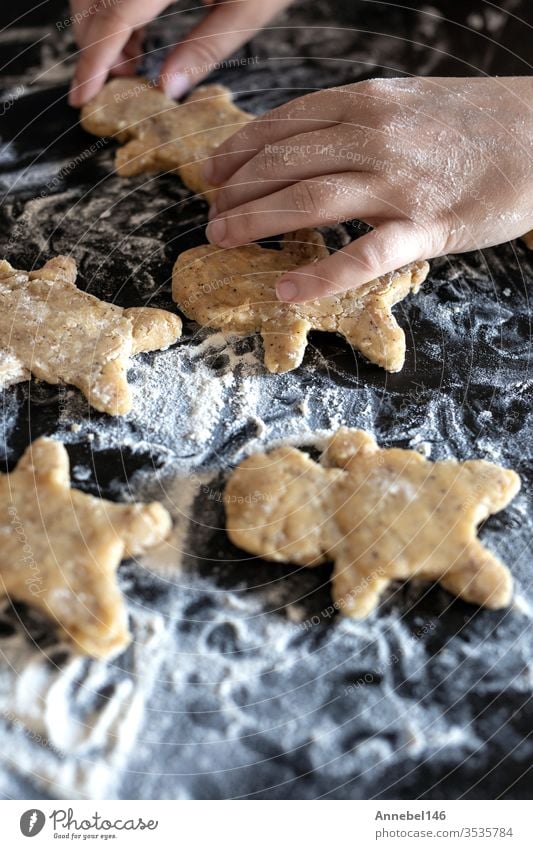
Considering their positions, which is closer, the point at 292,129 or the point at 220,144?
the point at 292,129

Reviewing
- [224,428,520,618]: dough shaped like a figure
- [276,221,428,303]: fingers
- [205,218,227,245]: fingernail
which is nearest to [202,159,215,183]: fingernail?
[205,218,227,245]: fingernail

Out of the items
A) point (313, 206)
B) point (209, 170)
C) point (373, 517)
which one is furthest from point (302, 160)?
point (373, 517)

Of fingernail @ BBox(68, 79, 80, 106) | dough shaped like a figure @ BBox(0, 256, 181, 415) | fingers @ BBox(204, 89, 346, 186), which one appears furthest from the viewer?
fingernail @ BBox(68, 79, 80, 106)

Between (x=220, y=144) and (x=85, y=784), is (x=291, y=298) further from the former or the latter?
(x=85, y=784)

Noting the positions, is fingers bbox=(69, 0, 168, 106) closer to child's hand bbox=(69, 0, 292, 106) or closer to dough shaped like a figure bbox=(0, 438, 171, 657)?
child's hand bbox=(69, 0, 292, 106)

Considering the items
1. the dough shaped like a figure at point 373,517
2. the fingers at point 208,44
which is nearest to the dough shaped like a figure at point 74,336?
the dough shaped like a figure at point 373,517

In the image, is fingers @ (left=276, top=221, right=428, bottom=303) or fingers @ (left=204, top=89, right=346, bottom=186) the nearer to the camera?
fingers @ (left=276, top=221, right=428, bottom=303)

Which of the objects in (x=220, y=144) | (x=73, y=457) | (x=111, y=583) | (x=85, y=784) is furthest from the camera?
(x=220, y=144)
